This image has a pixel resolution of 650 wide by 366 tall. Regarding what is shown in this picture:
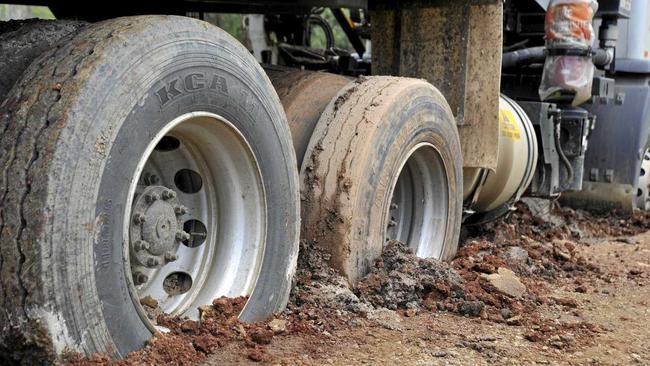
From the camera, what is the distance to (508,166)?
5.44 meters

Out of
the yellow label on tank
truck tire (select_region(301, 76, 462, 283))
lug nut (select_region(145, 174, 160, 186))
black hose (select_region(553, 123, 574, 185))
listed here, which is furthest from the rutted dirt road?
black hose (select_region(553, 123, 574, 185))

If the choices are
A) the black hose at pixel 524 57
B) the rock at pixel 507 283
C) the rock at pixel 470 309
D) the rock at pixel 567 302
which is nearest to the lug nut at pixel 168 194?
the rock at pixel 470 309

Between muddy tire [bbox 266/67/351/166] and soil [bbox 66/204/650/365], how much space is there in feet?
1.79

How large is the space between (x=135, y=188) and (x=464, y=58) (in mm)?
2577

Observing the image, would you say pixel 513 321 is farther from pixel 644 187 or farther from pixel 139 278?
pixel 644 187

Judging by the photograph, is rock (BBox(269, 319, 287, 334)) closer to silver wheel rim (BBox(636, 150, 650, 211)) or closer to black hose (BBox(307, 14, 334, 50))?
black hose (BBox(307, 14, 334, 50))

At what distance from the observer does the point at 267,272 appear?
10.5 feet

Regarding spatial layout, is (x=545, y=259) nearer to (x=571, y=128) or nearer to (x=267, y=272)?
(x=571, y=128)

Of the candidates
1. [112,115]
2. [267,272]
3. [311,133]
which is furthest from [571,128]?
[112,115]

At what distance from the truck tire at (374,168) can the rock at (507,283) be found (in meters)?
0.51

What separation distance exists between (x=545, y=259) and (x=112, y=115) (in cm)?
318

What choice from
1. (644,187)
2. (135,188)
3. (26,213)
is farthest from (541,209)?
(26,213)

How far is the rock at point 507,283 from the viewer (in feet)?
13.2

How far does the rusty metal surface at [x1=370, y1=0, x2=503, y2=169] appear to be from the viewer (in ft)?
15.7
